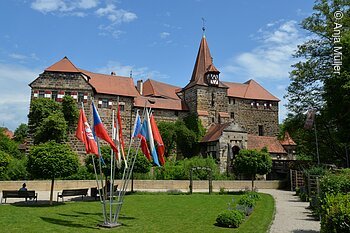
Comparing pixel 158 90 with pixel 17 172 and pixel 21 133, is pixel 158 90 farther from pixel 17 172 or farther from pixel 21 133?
pixel 21 133

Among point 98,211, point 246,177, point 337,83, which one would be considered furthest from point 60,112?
point 337,83

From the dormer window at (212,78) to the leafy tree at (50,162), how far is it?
34.1 meters

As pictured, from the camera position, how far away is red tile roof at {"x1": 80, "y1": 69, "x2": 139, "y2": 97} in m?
44.0

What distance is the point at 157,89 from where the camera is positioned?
5322 cm

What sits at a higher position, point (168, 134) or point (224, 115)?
point (224, 115)

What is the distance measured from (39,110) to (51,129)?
9.29 feet

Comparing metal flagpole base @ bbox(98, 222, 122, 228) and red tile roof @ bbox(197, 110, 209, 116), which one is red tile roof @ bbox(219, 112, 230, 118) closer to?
red tile roof @ bbox(197, 110, 209, 116)

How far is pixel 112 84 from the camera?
150 ft

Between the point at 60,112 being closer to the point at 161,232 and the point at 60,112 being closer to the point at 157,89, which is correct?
the point at 157,89

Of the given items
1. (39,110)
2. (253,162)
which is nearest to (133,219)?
(253,162)

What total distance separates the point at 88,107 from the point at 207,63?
19.7 m

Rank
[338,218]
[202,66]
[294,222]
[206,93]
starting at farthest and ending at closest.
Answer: [202,66] < [206,93] < [294,222] < [338,218]

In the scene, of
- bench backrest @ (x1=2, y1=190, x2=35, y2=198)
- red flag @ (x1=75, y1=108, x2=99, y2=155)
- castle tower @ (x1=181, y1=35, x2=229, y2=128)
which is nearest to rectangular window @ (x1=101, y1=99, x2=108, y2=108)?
castle tower @ (x1=181, y1=35, x2=229, y2=128)

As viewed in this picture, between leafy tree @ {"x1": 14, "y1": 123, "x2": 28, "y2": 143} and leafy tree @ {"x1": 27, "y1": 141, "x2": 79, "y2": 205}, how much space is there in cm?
5612
